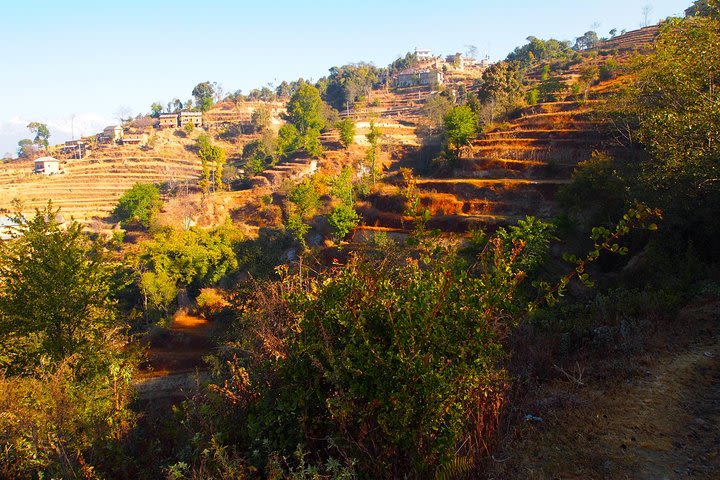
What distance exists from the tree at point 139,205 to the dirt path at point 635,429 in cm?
5034

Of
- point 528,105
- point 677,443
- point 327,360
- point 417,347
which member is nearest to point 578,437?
point 677,443

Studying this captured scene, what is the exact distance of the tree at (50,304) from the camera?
1254 centimetres

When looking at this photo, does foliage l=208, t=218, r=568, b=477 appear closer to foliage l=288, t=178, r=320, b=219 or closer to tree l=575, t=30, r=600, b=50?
foliage l=288, t=178, r=320, b=219

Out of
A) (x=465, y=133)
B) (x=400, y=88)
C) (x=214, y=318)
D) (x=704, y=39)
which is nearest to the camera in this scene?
(x=704, y=39)

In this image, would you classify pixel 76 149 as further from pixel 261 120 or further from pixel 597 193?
pixel 597 193

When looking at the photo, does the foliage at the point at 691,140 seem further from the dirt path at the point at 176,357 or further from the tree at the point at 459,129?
the tree at the point at 459,129

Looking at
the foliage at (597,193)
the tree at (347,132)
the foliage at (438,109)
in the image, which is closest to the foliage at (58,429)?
the foliage at (597,193)

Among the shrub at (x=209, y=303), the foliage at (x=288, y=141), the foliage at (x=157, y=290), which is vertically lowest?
the shrub at (x=209, y=303)

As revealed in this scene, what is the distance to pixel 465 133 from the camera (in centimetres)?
3919

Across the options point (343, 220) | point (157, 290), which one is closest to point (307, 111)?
point (343, 220)

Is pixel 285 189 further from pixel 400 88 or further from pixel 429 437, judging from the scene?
pixel 400 88

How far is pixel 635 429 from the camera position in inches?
200

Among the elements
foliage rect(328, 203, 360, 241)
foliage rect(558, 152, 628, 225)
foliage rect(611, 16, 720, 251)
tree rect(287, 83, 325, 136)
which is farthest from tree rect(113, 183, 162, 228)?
foliage rect(611, 16, 720, 251)

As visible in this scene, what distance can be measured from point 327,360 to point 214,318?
92.7 feet
